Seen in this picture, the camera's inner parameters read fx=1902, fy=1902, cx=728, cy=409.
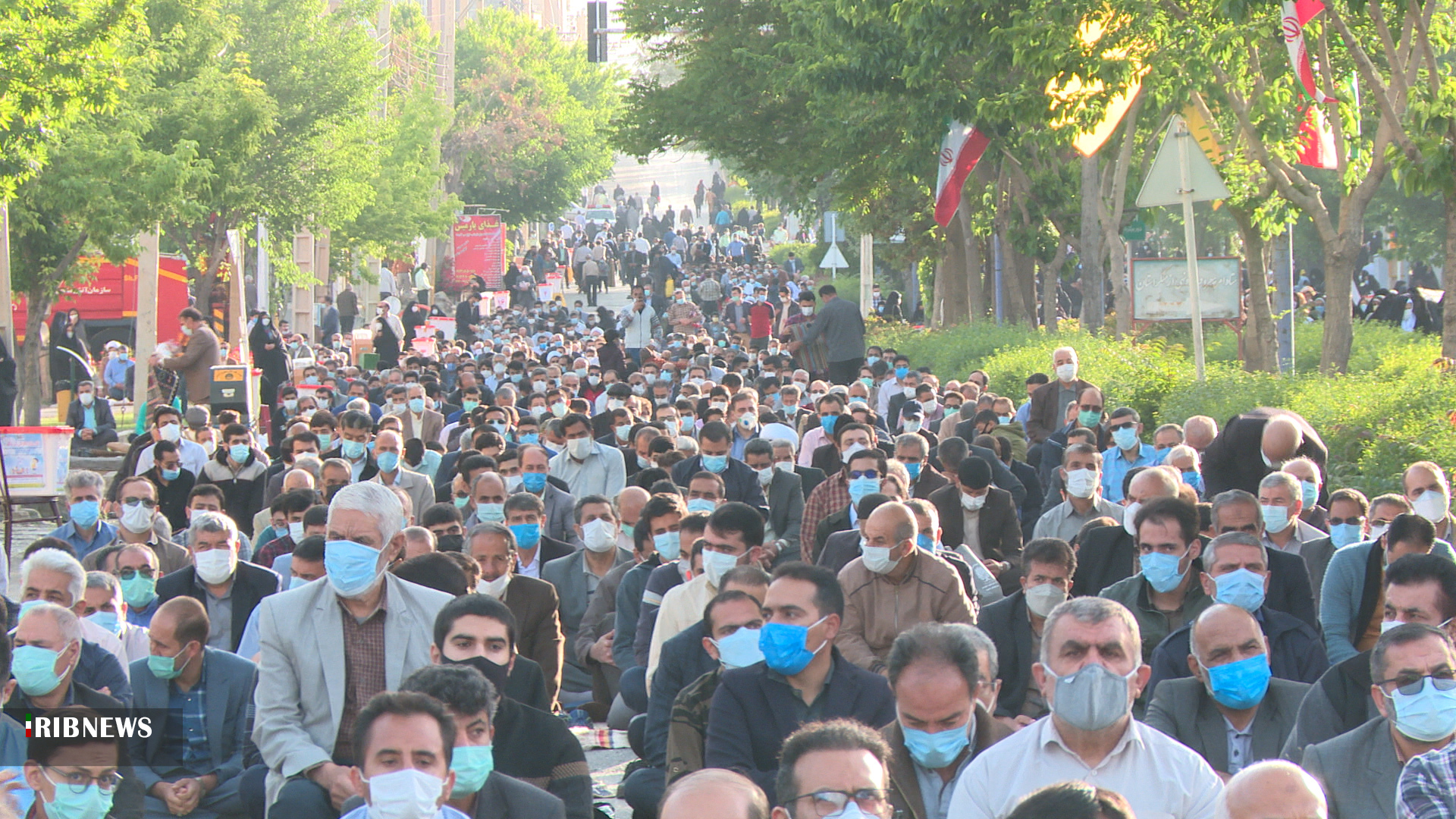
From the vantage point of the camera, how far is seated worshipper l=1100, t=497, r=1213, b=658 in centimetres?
850

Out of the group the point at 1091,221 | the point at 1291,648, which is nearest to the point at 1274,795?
the point at 1291,648

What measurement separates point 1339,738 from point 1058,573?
93.6 inches

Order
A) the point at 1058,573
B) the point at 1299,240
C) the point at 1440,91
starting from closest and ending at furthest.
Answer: the point at 1058,573 < the point at 1440,91 < the point at 1299,240

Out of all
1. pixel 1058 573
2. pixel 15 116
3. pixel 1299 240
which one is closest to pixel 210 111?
pixel 15 116

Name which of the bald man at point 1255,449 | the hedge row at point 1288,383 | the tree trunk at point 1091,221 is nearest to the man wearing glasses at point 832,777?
the bald man at point 1255,449

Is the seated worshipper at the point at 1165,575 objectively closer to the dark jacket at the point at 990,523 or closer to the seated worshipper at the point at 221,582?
the dark jacket at the point at 990,523

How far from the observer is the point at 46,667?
7355 mm

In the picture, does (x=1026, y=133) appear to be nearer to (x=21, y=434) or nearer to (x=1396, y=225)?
(x=21, y=434)

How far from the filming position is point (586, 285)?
58500 millimetres

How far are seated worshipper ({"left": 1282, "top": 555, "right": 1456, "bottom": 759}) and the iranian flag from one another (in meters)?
19.0

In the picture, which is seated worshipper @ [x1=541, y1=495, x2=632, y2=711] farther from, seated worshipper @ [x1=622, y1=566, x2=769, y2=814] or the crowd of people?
seated worshipper @ [x1=622, y1=566, x2=769, y2=814]

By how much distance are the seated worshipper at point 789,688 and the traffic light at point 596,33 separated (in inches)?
1506

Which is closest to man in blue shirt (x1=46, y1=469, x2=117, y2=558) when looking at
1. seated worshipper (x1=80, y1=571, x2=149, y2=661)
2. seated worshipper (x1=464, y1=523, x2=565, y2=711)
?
seated worshipper (x1=80, y1=571, x2=149, y2=661)

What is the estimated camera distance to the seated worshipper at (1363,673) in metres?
6.60
